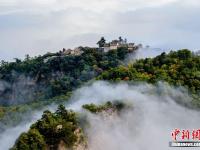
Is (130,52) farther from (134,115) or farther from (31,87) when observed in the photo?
(134,115)

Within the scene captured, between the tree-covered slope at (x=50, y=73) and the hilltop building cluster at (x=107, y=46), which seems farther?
the hilltop building cluster at (x=107, y=46)

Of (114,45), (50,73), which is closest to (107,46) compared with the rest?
(114,45)

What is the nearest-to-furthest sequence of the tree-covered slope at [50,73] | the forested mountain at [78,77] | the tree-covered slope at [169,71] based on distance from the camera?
the forested mountain at [78,77]
the tree-covered slope at [169,71]
the tree-covered slope at [50,73]

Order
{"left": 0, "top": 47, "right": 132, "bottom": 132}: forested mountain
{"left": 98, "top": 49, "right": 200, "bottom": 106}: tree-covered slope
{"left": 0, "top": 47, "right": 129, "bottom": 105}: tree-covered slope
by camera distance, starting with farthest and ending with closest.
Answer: {"left": 0, "top": 47, "right": 129, "bottom": 105}: tree-covered slope
{"left": 0, "top": 47, "right": 132, "bottom": 132}: forested mountain
{"left": 98, "top": 49, "right": 200, "bottom": 106}: tree-covered slope

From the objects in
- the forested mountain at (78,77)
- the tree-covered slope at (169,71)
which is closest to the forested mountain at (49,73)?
the forested mountain at (78,77)

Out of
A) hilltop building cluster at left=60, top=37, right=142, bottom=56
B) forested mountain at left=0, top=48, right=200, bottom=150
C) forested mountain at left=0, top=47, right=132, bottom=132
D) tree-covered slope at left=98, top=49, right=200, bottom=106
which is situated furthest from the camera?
hilltop building cluster at left=60, top=37, right=142, bottom=56

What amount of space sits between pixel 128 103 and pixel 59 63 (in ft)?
189

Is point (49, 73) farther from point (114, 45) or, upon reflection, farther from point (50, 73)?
point (114, 45)

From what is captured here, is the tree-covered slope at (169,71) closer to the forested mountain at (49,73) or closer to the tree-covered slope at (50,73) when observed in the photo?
the forested mountain at (49,73)

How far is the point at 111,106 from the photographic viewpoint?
58.2 m

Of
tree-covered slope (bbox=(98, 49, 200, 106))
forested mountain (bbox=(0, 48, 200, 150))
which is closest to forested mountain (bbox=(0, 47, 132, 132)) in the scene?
forested mountain (bbox=(0, 48, 200, 150))

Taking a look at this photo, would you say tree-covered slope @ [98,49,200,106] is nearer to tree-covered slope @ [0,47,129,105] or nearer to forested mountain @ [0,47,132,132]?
forested mountain @ [0,47,132,132]

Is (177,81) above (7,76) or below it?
above

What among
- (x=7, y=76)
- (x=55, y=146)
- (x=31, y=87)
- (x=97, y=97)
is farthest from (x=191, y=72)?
(x=7, y=76)
